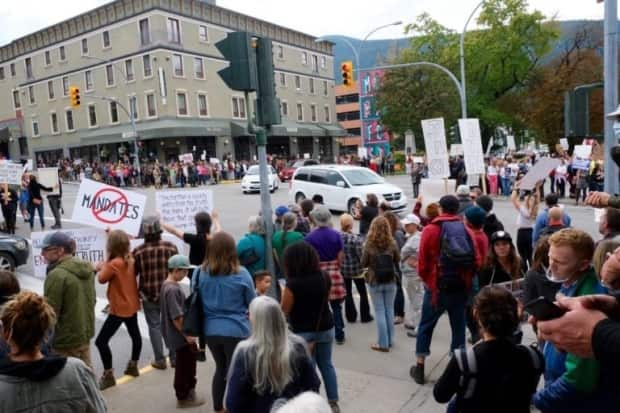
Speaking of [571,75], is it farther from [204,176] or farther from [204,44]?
[204,44]

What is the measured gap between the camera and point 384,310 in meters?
5.63

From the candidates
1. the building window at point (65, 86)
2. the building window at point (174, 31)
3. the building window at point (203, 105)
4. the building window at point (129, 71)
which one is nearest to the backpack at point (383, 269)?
the building window at point (203, 105)

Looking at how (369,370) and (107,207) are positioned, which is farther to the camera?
(107,207)

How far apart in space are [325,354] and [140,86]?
42423mm

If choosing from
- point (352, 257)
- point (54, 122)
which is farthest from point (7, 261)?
point (54, 122)

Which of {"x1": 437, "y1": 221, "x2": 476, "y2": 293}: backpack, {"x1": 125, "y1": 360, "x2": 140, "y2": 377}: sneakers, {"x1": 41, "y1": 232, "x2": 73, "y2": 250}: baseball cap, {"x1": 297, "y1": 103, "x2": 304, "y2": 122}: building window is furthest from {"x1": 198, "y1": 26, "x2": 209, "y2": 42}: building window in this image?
{"x1": 437, "y1": 221, "x2": 476, "y2": 293}: backpack

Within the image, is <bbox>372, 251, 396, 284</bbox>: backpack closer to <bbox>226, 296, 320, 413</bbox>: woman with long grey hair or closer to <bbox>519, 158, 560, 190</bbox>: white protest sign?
<bbox>226, 296, 320, 413</bbox>: woman with long grey hair

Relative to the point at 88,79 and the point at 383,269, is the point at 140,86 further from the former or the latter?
the point at 383,269

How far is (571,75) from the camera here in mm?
35469

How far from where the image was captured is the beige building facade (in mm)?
41719

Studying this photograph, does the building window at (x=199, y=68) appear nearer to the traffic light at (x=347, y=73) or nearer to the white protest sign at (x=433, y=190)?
the traffic light at (x=347, y=73)

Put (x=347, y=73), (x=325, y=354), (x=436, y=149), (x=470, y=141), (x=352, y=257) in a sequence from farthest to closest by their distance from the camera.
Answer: (x=347, y=73), (x=470, y=141), (x=436, y=149), (x=352, y=257), (x=325, y=354)

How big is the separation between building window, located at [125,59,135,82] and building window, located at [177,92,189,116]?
4412 millimetres

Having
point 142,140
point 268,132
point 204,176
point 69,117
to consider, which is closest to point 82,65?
point 69,117
